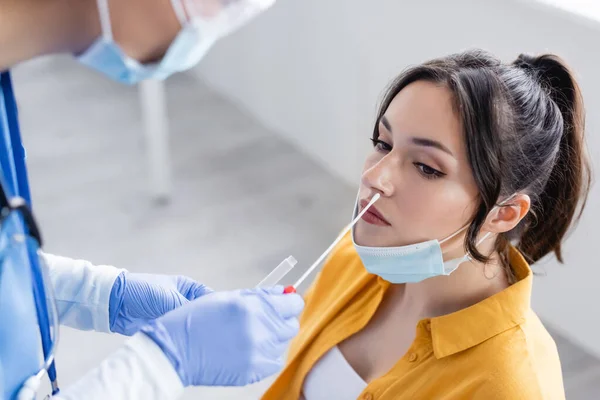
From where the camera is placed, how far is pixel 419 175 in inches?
59.5

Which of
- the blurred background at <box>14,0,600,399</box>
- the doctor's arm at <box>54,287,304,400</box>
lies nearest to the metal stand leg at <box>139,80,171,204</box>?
the blurred background at <box>14,0,600,399</box>

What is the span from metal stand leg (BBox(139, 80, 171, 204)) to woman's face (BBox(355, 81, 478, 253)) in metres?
1.60

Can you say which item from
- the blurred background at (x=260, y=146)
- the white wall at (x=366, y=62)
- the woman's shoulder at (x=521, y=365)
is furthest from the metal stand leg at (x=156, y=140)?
the woman's shoulder at (x=521, y=365)

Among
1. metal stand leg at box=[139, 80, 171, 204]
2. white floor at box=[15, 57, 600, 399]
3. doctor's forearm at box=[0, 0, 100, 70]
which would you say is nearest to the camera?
doctor's forearm at box=[0, 0, 100, 70]

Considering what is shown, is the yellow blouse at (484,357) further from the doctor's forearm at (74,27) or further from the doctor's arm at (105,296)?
the doctor's forearm at (74,27)

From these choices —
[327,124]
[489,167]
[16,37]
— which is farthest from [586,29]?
[16,37]

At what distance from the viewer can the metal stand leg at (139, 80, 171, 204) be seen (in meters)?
3.03

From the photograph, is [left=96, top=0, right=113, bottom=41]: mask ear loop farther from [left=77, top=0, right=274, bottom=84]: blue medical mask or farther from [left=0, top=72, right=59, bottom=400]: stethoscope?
[left=0, top=72, right=59, bottom=400]: stethoscope

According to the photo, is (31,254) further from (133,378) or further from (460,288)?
(460,288)

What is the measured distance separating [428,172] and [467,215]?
0.37 feet

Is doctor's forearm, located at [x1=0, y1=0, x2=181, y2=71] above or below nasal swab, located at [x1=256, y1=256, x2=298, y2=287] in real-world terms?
above

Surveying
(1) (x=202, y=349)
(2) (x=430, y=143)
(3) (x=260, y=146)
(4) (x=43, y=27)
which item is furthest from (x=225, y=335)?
(3) (x=260, y=146)

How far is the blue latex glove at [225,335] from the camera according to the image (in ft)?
4.41

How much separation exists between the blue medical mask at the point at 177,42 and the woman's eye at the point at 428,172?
0.53 meters
